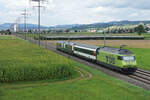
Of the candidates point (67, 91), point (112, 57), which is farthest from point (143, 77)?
point (67, 91)

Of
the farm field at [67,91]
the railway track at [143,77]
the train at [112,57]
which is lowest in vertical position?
the railway track at [143,77]

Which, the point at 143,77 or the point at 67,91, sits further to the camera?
the point at 143,77

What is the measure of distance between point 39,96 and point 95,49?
2608 centimetres

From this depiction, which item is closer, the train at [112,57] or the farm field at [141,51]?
the train at [112,57]

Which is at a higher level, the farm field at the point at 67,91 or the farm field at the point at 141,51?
the farm field at the point at 67,91

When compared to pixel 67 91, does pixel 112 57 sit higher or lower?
higher

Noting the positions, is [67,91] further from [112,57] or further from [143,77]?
[112,57]

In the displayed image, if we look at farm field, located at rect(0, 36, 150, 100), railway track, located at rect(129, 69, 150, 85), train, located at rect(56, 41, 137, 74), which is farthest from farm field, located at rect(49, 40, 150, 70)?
farm field, located at rect(0, 36, 150, 100)

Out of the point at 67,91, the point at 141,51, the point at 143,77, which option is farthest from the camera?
the point at 141,51

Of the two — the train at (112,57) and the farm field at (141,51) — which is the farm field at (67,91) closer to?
the train at (112,57)

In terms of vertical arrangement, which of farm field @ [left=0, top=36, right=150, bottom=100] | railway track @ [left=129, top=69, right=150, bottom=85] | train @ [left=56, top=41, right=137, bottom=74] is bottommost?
railway track @ [left=129, top=69, right=150, bottom=85]

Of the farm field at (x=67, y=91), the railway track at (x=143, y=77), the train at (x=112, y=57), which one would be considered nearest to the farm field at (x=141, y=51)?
the railway track at (x=143, y=77)

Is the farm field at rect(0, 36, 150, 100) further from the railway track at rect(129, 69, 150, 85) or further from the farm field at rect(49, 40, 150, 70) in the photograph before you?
the farm field at rect(49, 40, 150, 70)

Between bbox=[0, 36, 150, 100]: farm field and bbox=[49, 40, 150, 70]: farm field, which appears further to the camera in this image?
bbox=[49, 40, 150, 70]: farm field
